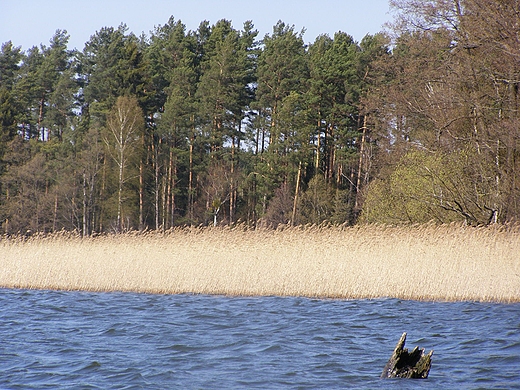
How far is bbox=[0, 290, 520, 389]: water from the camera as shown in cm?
704

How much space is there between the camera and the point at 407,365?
689cm

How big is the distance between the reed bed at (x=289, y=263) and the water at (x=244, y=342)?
625mm

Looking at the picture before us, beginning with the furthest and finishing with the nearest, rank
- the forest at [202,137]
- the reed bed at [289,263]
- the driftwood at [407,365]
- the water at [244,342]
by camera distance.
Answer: the forest at [202,137], the reed bed at [289,263], the water at [244,342], the driftwood at [407,365]

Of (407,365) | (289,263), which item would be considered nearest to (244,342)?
(407,365)

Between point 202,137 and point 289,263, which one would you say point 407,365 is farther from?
point 202,137

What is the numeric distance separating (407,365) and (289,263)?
6.73 metres

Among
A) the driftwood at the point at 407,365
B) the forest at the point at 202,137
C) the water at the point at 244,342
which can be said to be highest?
the forest at the point at 202,137

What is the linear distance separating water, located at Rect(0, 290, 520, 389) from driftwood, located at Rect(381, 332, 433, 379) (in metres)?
0.15

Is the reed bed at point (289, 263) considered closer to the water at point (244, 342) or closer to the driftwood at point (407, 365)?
the water at point (244, 342)

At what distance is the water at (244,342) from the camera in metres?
7.04

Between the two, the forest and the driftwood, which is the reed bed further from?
the forest

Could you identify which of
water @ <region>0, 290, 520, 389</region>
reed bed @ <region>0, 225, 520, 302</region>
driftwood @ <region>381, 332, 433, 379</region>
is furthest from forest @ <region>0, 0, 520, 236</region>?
driftwood @ <region>381, 332, 433, 379</region>

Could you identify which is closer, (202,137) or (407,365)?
(407,365)

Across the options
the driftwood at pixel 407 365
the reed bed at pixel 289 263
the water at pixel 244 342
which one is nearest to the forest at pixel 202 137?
the reed bed at pixel 289 263
